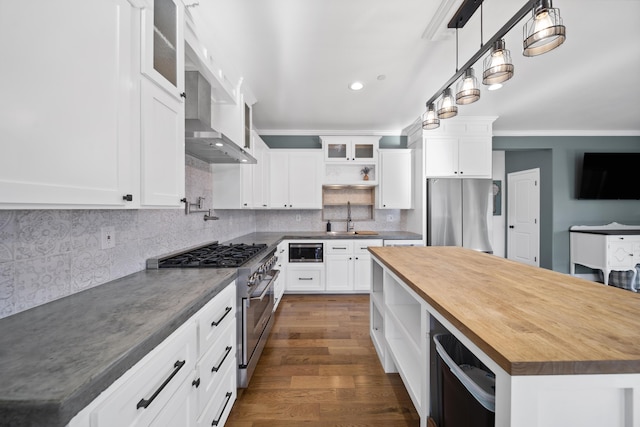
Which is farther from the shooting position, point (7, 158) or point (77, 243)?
point (77, 243)

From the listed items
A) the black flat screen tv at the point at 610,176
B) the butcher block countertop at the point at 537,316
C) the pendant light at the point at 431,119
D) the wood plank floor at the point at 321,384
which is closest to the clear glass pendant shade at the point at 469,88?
the pendant light at the point at 431,119

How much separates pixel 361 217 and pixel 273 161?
1798 mm

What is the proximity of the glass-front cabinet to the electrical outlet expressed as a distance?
83 cm

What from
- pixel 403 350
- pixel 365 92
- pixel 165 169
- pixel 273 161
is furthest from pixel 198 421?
pixel 273 161

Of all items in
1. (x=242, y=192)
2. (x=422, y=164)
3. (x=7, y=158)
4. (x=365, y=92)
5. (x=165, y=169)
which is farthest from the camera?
(x=422, y=164)

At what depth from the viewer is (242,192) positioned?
318 cm

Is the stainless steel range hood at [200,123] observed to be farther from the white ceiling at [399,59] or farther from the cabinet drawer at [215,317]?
the cabinet drawer at [215,317]

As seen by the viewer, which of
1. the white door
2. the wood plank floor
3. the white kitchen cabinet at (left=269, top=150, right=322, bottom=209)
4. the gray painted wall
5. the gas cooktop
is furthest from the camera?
the white door

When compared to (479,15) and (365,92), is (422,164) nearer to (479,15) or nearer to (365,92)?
(365,92)

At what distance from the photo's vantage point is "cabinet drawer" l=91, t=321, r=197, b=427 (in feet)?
2.23

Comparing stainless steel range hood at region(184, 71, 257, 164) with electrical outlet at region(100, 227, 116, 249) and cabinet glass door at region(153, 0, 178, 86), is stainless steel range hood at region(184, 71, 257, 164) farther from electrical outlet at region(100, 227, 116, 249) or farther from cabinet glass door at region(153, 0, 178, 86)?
electrical outlet at region(100, 227, 116, 249)

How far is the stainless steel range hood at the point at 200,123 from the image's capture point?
174 cm

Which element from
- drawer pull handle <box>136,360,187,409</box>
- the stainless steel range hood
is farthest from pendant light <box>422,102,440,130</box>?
drawer pull handle <box>136,360,187,409</box>

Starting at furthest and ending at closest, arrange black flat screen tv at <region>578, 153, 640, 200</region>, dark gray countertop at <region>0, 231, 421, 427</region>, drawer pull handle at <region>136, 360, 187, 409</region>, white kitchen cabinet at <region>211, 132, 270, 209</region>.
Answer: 1. black flat screen tv at <region>578, 153, 640, 200</region>
2. white kitchen cabinet at <region>211, 132, 270, 209</region>
3. drawer pull handle at <region>136, 360, 187, 409</region>
4. dark gray countertop at <region>0, 231, 421, 427</region>
